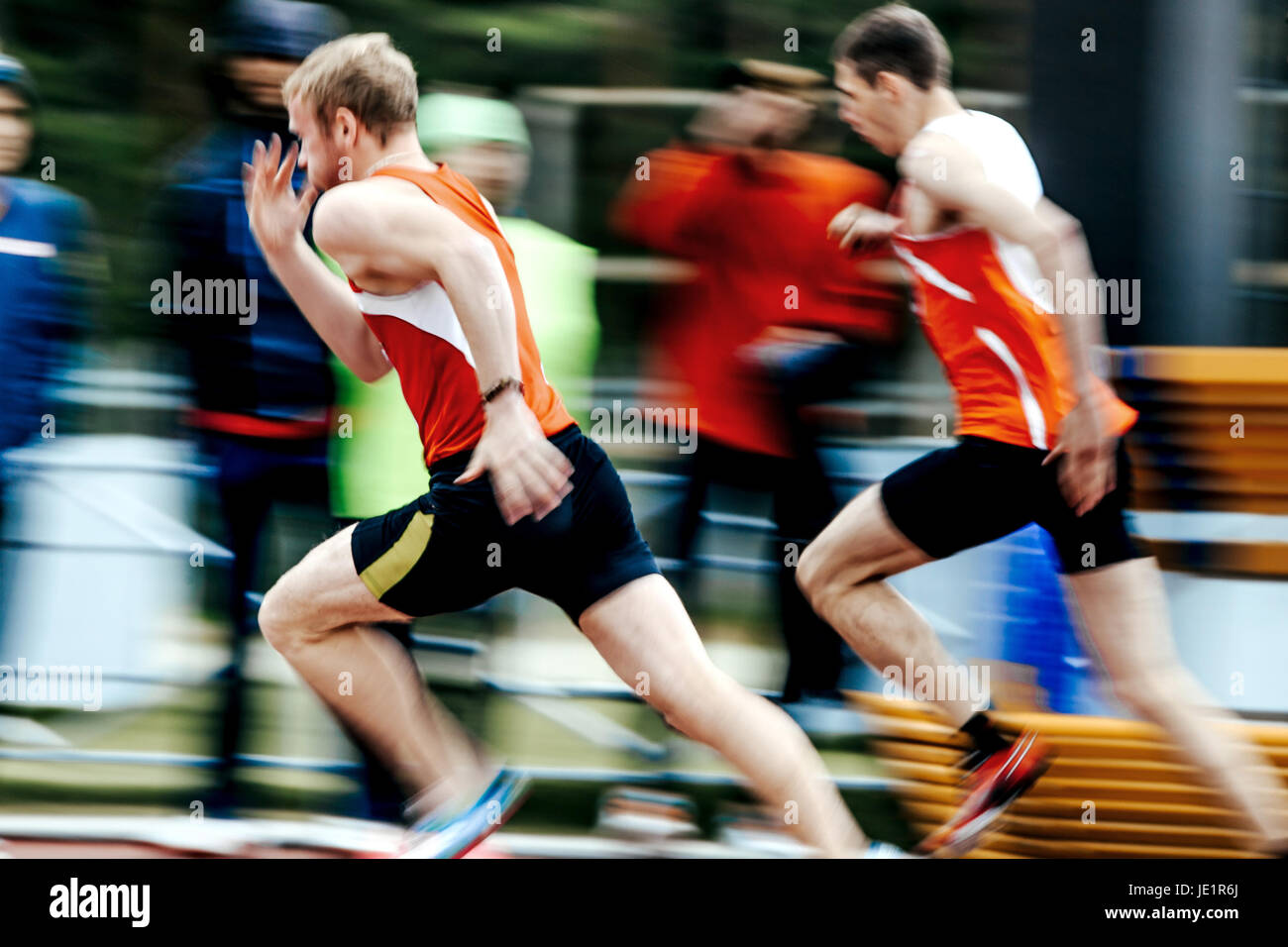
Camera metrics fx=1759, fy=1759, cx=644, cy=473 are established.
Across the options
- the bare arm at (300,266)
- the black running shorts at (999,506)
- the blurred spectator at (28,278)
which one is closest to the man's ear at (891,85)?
the black running shorts at (999,506)

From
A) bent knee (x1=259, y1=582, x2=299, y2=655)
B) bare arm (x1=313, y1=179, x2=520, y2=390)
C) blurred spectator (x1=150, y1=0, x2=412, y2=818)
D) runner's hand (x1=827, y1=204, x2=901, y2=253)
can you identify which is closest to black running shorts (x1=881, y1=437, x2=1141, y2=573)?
runner's hand (x1=827, y1=204, x2=901, y2=253)

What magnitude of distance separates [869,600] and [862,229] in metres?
0.79

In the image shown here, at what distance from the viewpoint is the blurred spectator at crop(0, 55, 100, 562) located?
408 centimetres

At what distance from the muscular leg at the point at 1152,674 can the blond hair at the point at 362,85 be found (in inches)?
63.1

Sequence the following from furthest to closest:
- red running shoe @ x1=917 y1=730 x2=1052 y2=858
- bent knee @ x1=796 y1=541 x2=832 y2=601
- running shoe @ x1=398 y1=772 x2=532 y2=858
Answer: bent knee @ x1=796 y1=541 x2=832 y2=601
red running shoe @ x1=917 y1=730 x2=1052 y2=858
running shoe @ x1=398 y1=772 x2=532 y2=858

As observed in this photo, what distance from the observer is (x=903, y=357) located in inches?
180

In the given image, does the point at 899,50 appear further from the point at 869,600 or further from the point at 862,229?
the point at 869,600

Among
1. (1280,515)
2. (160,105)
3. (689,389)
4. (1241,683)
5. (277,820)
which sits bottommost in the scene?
(277,820)

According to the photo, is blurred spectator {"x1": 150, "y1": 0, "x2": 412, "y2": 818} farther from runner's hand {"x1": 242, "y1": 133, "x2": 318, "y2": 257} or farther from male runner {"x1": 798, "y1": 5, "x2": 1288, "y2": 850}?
male runner {"x1": 798, "y1": 5, "x2": 1288, "y2": 850}

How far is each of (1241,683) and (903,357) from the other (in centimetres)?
117

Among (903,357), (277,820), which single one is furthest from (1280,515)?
(277,820)

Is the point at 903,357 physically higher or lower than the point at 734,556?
higher
